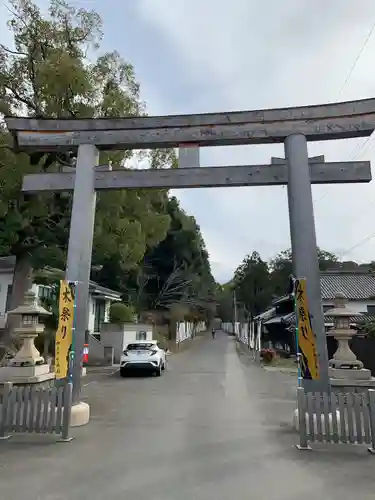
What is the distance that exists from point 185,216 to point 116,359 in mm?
22694

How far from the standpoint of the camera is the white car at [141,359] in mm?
16312

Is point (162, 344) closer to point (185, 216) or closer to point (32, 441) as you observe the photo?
point (185, 216)

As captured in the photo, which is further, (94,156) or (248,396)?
(248,396)

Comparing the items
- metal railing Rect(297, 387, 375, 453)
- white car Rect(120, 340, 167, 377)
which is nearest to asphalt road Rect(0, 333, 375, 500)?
metal railing Rect(297, 387, 375, 453)

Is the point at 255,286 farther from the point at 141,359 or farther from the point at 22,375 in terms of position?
the point at 22,375

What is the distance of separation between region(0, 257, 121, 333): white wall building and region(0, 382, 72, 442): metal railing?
39.6 ft

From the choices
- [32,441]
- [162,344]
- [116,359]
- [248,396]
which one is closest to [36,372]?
[32,441]

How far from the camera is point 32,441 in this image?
6.24 metres

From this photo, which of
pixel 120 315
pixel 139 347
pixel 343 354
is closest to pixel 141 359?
pixel 139 347

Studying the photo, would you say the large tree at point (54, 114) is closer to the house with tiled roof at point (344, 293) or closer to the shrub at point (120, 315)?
the shrub at point (120, 315)

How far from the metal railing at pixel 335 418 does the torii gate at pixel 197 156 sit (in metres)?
1.71

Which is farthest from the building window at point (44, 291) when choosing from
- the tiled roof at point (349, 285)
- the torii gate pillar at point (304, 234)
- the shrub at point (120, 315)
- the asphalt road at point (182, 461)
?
the tiled roof at point (349, 285)

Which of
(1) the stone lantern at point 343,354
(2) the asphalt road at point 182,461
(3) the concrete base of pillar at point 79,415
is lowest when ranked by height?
(2) the asphalt road at point 182,461

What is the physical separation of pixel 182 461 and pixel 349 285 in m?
29.7
